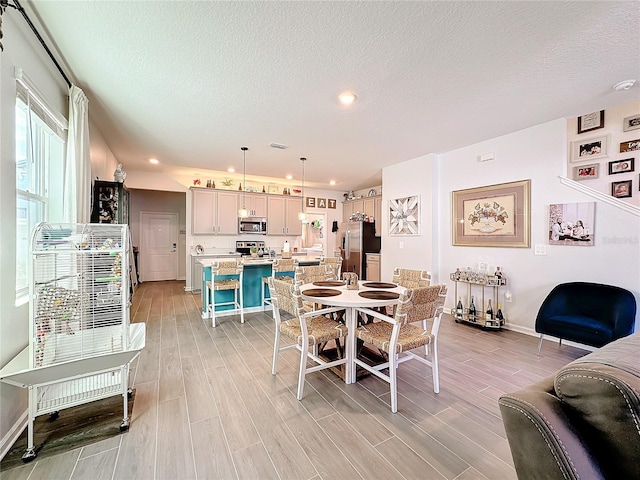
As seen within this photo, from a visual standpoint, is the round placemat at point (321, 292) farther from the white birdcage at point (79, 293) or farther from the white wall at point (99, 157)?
the white wall at point (99, 157)

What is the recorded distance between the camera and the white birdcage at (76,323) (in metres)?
1.58

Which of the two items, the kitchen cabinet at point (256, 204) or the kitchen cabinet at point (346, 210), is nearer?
the kitchen cabinet at point (256, 204)

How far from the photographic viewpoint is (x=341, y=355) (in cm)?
272

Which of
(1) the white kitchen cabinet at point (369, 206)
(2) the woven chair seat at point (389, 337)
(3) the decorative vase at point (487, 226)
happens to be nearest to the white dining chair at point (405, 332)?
(2) the woven chair seat at point (389, 337)

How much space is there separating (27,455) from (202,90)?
2978 millimetres

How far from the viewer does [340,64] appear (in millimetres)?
2252

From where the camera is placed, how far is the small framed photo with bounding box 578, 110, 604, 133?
340cm

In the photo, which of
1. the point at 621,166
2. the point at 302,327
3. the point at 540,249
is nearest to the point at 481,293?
the point at 540,249

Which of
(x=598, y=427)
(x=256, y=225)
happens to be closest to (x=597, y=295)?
(x=598, y=427)

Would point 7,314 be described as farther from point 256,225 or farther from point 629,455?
point 256,225

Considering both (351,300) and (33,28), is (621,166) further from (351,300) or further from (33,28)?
(33,28)

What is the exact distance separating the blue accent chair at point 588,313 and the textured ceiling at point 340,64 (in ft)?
6.64

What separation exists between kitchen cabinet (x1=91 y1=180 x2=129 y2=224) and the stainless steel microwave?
2.94m

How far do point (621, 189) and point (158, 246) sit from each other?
31.0ft
